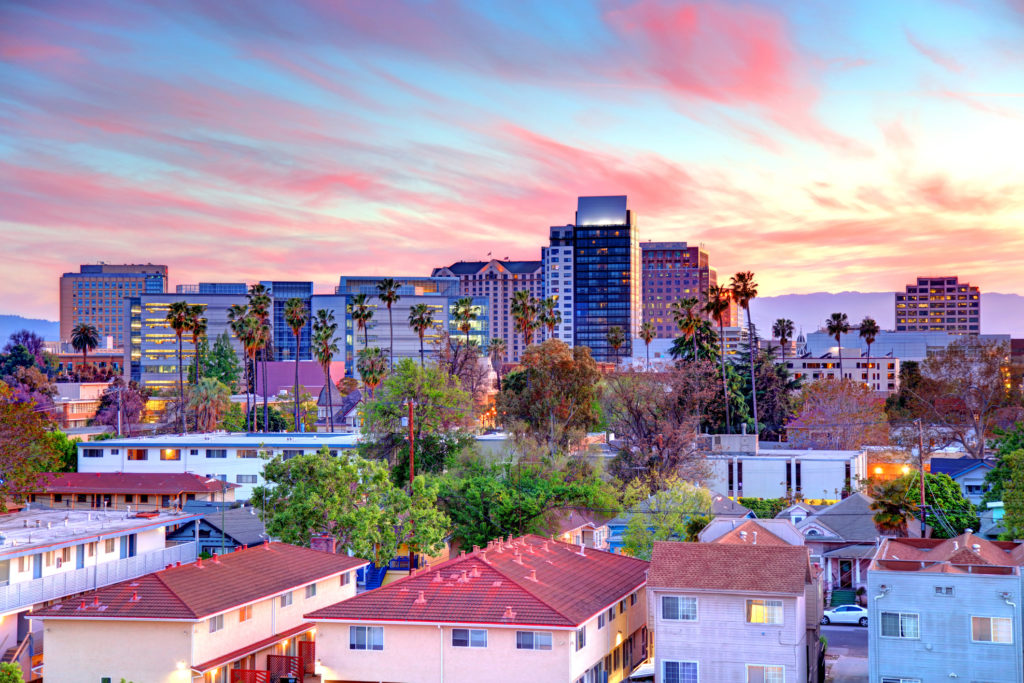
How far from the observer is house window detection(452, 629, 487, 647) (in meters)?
35.6

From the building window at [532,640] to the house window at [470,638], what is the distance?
1.16 metres

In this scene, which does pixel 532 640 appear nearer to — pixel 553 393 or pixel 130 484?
pixel 130 484

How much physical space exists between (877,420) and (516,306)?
5051 centimetres

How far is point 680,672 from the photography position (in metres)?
37.8

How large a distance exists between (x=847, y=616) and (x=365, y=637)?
28.8 metres

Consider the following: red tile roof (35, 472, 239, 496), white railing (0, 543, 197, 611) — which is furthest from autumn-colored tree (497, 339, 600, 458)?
white railing (0, 543, 197, 611)

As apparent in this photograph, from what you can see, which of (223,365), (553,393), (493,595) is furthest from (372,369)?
(493,595)

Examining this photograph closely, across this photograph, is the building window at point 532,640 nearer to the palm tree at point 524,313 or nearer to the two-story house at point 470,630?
the two-story house at point 470,630

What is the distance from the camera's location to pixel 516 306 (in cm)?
13888

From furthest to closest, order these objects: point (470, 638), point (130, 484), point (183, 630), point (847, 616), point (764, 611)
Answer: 1. point (130, 484)
2. point (847, 616)
3. point (764, 611)
4. point (470, 638)
5. point (183, 630)

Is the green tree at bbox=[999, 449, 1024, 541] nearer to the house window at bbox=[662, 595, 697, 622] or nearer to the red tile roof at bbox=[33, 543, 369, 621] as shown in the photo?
the house window at bbox=[662, 595, 697, 622]

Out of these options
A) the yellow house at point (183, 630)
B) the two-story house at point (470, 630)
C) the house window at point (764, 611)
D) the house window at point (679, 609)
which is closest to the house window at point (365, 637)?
the two-story house at point (470, 630)

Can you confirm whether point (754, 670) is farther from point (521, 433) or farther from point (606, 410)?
point (606, 410)

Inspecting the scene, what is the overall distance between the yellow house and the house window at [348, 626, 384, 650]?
110 inches
